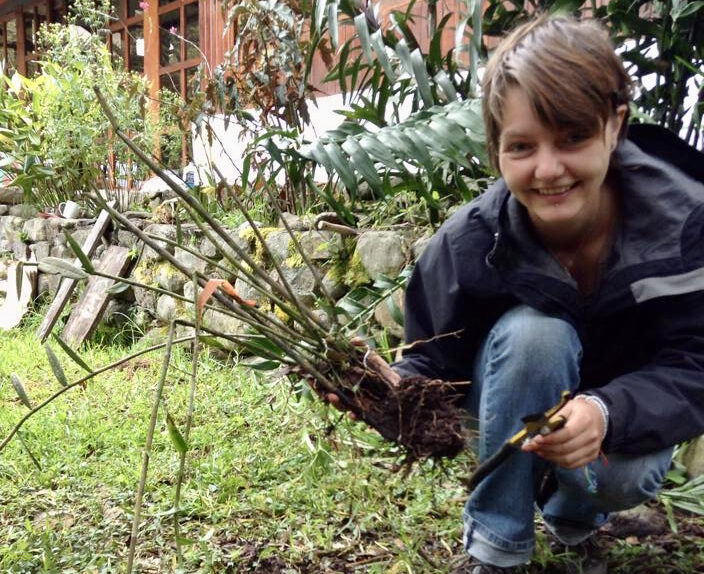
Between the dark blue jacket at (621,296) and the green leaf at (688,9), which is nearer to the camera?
the dark blue jacket at (621,296)

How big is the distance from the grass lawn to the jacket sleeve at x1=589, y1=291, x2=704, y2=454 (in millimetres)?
435

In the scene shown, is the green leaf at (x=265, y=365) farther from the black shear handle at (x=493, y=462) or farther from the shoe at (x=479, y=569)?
the black shear handle at (x=493, y=462)

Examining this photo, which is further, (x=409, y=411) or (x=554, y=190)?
(x=409, y=411)

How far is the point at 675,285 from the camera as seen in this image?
1328 mm

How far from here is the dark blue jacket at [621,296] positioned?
52.1 inches

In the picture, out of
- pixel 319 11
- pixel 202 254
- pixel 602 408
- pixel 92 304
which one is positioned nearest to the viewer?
pixel 602 408

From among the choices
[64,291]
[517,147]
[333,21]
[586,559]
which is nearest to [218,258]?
[64,291]

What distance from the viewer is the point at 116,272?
4.82 meters

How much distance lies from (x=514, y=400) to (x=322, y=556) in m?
0.75

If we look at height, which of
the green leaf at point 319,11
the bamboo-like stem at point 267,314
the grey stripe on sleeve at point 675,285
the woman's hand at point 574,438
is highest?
the green leaf at point 319,11

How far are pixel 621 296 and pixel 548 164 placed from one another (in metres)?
0.30

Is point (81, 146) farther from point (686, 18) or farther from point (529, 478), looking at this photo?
point (529, 478)

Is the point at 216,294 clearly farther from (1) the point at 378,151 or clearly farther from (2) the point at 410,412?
(1) the point at 378,151

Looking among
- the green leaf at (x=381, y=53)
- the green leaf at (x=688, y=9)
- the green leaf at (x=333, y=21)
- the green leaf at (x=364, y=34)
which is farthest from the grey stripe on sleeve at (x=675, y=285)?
the green leaf at (x=333, y=21)
